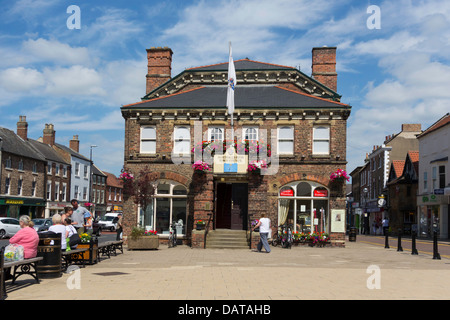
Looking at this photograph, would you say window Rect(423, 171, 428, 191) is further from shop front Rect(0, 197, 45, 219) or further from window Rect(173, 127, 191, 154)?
shop front Rect(0, 197, 45, 219)

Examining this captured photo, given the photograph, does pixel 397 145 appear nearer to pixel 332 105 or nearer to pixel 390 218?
pixel 390 218

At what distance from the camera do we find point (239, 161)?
24.1m

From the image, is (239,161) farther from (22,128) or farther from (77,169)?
(77,169)

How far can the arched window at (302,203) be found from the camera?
25.0 meters

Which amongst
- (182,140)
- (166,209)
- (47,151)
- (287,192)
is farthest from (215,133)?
(47,151)

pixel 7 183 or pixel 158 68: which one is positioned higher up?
pixel 158 68

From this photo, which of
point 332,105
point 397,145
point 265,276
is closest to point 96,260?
point 265,276

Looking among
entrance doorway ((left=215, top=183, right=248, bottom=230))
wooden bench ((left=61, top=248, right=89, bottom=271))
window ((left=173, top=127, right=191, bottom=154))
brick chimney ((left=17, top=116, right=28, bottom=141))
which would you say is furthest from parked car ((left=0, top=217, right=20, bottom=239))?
brick chimney ((left=17, top=116, right=28, bottom=141))

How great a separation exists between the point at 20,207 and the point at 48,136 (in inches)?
545

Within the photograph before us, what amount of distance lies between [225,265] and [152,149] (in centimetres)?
1196

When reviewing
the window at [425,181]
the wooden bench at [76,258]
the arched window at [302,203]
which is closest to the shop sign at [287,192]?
the arched window at [302,203]

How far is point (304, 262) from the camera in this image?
54.6 feet

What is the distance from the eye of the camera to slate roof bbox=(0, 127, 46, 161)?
152ft

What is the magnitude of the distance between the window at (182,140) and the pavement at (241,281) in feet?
31.6
